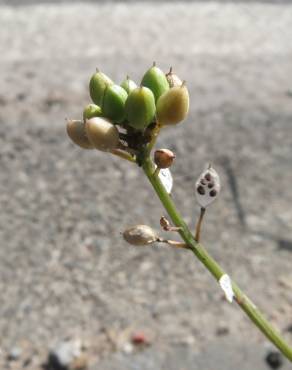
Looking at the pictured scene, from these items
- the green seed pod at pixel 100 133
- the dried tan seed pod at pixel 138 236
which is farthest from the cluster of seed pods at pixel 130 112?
the dried tan seed pod at pixel 138 236

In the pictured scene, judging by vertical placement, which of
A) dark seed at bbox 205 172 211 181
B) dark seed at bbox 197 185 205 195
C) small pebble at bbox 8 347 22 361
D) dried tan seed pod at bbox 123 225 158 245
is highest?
dark seed at bbox 205 172 211 181

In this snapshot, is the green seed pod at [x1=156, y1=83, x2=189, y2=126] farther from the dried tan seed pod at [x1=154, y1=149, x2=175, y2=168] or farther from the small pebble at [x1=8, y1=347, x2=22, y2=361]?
the small pebble at [x1=8, y1=347, x2=22, y2=361]

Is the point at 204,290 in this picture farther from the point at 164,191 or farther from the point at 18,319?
the point at 164,191

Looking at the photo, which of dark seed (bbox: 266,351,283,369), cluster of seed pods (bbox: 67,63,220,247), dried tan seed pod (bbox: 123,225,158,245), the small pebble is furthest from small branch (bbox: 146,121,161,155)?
the small pebble

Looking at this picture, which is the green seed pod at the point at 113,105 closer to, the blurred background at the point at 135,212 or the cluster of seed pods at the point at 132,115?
the cluster of seed pods at the point at 132,115

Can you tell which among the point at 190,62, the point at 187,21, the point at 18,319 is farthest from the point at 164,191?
the point at 187,21

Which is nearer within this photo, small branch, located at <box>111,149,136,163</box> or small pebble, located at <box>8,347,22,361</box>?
small branch, located at <box>111,149,136,163</box>
